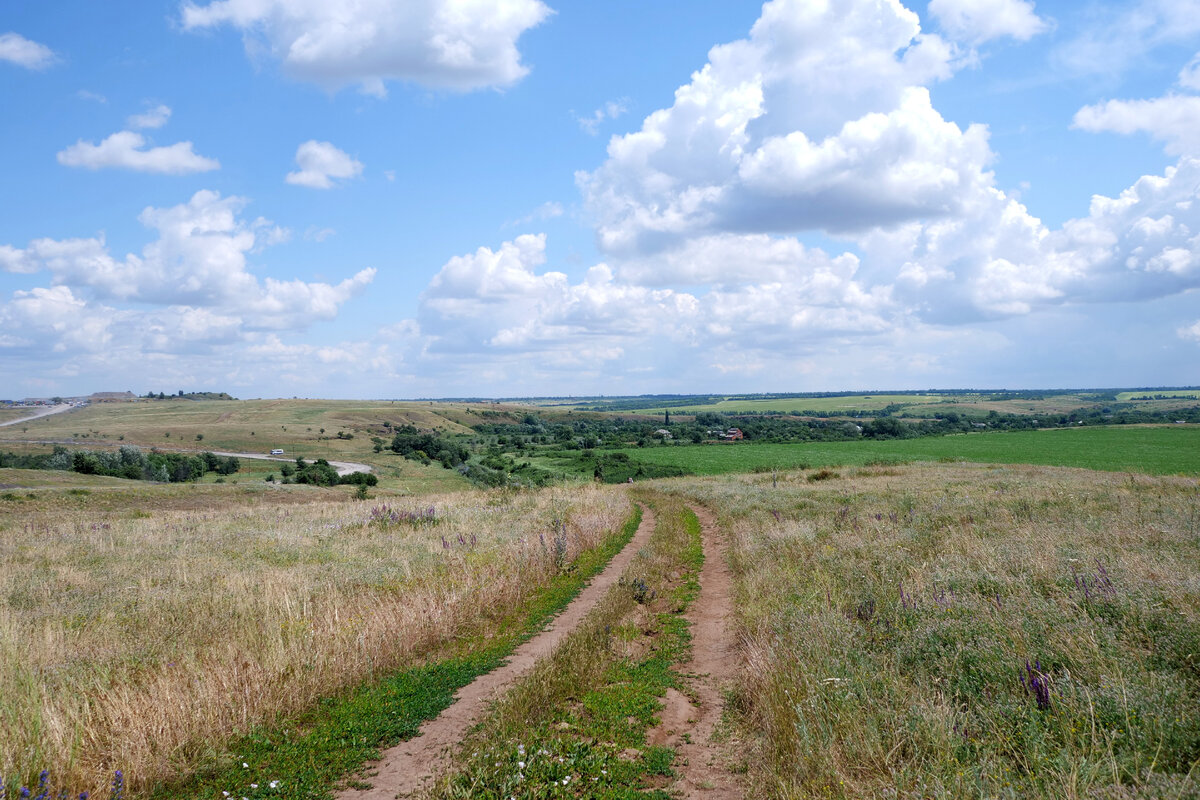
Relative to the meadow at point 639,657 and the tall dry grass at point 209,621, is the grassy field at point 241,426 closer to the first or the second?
the tall dry grass at point 209,621

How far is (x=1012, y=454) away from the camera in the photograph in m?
70.5

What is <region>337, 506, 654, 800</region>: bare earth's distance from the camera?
18.5 ft

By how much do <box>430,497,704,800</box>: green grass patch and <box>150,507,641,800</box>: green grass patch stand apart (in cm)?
109

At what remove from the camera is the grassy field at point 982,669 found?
4.44 metres

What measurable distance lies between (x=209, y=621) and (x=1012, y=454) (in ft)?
271

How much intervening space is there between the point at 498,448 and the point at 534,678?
114 meters

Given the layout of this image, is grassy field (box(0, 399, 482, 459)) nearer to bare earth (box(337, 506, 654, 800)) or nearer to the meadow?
the meadow

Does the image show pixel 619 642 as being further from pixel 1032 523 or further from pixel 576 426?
pixel 576 426

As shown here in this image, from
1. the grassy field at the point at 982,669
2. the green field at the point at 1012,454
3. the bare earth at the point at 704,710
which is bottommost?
the green field at the point at 1012,454

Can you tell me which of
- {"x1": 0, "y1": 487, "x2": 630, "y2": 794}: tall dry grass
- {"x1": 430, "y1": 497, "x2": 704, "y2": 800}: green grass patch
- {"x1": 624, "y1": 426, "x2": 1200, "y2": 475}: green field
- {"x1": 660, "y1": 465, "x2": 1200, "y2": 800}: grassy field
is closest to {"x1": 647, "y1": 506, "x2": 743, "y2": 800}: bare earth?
{"x1": 430, "y1": 497, "x2": 704, "y2": 800}: green grass patch

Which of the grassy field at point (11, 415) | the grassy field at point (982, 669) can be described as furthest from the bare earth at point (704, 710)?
the grassy field at point (11, 415)

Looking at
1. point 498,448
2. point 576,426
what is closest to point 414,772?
point 498,448

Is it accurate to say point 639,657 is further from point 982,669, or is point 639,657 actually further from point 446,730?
point 982,669

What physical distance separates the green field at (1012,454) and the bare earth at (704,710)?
161ft
